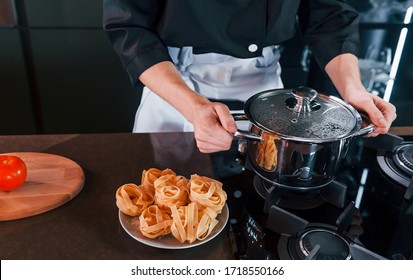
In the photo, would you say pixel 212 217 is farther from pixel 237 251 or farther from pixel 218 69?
pixel 218 69

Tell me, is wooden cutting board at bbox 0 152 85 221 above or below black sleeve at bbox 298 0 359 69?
below

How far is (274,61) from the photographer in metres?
1.28

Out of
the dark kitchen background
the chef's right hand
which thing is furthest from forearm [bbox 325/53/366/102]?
the dark kitchen background

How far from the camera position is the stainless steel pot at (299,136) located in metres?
0.75

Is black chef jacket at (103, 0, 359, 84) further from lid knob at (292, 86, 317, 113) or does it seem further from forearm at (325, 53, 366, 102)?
Answer: lid knob at (292, 86, 317, 113)

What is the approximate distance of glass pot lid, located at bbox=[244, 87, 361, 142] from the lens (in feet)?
2.48

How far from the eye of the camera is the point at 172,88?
942 mm

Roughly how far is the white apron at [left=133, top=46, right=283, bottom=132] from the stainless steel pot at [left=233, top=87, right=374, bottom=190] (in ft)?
1.17

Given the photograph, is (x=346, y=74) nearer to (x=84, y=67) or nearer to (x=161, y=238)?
(x=161, y=238)

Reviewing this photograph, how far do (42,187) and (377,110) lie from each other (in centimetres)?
67

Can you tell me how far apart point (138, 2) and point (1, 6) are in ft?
3.80

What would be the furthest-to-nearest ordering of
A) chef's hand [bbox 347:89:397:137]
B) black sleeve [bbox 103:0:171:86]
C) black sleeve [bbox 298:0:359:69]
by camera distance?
1. black sleeve [bbox 298:0:359:69]
2. black sleeve [bbox 103:0:171:86]
3. chef's hand [bbox 347:89:397:137]

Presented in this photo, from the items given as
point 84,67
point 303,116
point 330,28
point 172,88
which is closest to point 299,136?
point 303,116

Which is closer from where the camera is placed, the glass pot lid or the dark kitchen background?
the glass pot lid
